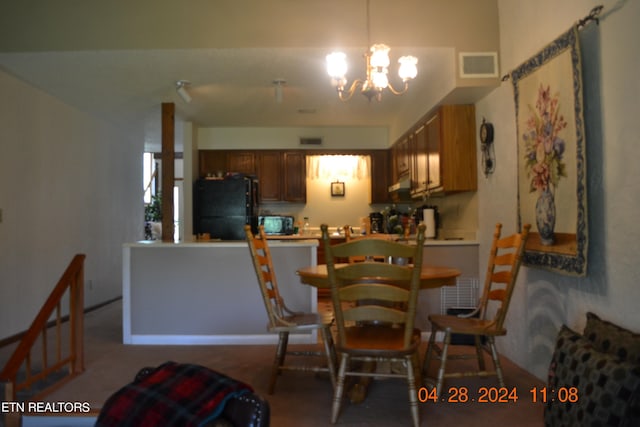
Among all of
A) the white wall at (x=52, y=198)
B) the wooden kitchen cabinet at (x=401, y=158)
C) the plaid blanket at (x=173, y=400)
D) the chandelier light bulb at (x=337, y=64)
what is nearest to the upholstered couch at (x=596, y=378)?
the plaid blanket at (x=173, y=400)

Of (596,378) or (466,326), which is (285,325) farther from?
(596,378)

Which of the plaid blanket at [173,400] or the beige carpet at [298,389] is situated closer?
the plaid blanket at [173,400]

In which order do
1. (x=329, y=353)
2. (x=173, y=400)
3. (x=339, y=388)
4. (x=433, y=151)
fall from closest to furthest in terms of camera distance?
(x=173, y=400) < (x=339, y=388) < (x=329, y=353) < (x=433, y=151)

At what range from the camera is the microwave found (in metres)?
6.22

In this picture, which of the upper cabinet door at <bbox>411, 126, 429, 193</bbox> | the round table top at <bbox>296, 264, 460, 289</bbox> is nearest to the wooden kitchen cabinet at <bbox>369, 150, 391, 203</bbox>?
the upper cabinet door at <bbox>411, 126, 429, 193</bbox>

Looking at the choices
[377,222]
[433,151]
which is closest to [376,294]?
[433,151]

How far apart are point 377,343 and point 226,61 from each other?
262cm

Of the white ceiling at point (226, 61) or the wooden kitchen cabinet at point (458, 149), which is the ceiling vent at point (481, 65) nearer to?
the white ceiling at point (226, 61)

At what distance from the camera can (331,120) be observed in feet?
19.9

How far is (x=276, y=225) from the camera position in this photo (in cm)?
624

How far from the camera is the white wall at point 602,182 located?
1955 millimetres

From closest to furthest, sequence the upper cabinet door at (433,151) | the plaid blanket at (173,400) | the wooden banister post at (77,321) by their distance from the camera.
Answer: the plaid blanket at (173,400)
the wooden banister post at (77,321)
the upper cabinet door at (433,151)

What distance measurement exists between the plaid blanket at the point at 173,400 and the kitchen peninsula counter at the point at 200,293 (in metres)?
2.50

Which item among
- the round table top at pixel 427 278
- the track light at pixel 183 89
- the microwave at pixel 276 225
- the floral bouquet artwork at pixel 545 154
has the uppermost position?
the track light at pixel 183 89
